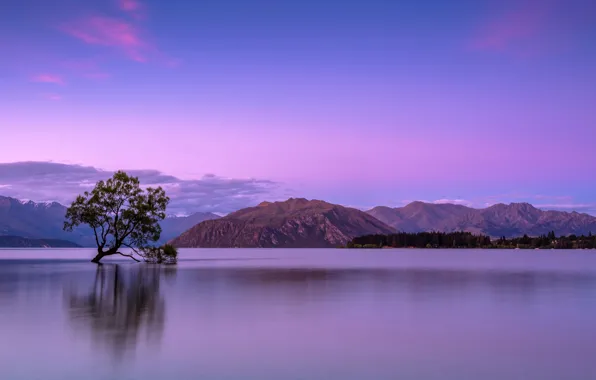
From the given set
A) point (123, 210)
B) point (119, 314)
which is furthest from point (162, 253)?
point (119, 314)

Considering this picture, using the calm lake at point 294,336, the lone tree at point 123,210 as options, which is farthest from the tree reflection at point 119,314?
the lone tree at point 123,210

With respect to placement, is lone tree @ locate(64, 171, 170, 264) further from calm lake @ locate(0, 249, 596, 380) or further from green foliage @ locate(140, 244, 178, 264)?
calm lake @ locate(0, 249, 596, 380)

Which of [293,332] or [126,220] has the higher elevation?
[126,220]

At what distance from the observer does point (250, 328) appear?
32.9 metres

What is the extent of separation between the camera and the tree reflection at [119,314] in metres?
28.1

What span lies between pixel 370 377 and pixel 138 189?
10050 cm

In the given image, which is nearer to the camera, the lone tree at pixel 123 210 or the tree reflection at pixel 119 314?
the tree reflection at pixel 119 314

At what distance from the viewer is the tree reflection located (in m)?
28.1

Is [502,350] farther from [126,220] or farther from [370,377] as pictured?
[126,220]

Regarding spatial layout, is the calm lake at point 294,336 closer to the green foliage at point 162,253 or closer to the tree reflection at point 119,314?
the tree reflection at point 119,314

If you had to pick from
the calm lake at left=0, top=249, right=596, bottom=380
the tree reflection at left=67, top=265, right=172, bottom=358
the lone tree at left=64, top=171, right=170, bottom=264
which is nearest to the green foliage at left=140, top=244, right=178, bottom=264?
the lone tree at left=64, top=171, right=170, bottom=264

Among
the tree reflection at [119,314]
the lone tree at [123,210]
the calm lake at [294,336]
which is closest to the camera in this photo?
the calm lake at [294,336]

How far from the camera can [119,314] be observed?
37562 millimetres

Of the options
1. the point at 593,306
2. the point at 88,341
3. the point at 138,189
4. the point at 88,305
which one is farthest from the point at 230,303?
the point at 138,189
